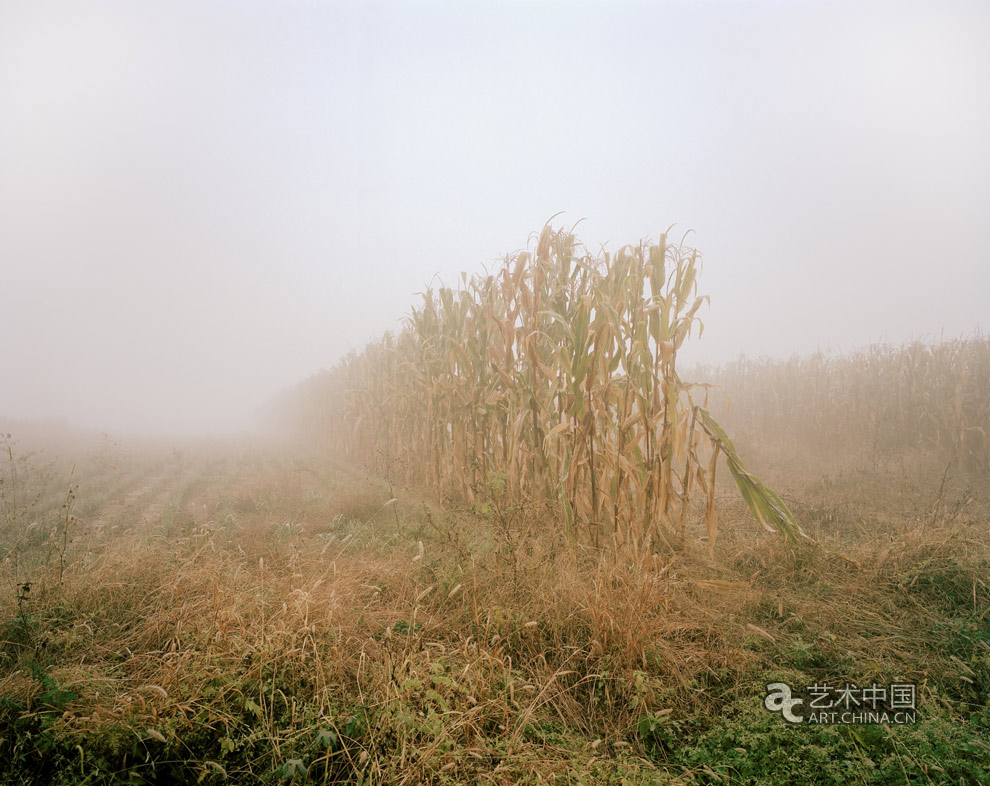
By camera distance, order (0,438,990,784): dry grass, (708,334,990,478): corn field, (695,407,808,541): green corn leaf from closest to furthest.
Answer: (0,438,990,784): dry grass, (695,407,808,541): green corn leaf, (708,334,990,478): corn field

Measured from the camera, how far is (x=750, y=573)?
3072 mm

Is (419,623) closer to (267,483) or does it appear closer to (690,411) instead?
(690,411)

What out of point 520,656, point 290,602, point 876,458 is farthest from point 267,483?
point 876,458

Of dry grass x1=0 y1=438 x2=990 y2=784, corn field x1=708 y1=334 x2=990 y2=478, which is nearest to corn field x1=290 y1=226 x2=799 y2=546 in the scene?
dry grass x1=0 y1=438 x2=990 y2=784

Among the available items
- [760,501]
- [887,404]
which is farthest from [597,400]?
[887,404]

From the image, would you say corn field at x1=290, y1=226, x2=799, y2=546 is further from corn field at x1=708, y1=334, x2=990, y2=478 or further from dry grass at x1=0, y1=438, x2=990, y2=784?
corn field at x1=708, y1=334, x2=990, y2=478

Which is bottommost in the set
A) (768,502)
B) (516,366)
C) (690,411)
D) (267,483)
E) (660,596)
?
(267,483)

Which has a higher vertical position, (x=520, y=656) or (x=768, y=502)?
(x=768, y=502)

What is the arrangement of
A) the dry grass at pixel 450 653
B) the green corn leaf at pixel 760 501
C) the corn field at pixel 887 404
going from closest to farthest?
the dry grass at pixel 450 653
the green corn leaf at pixel 760 501
the corn field at pixel 887 404

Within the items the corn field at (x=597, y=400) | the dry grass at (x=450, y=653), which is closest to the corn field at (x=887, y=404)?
the dry grass at (x=450, y=653)

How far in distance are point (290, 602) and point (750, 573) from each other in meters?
2.94

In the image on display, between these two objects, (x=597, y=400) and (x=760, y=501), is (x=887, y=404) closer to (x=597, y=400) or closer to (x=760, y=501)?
(x=760, y=501)

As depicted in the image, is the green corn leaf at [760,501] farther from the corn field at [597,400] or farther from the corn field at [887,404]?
the corn field at [887,404]

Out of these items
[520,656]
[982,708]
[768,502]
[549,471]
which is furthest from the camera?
[549,471]
